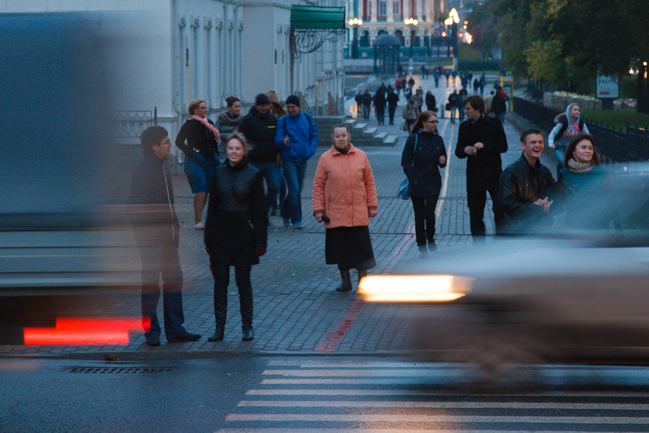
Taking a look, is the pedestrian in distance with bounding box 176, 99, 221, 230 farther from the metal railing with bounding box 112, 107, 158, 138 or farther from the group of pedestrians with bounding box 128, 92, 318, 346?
the metal railing with bounding box 112, 107, 158, 138

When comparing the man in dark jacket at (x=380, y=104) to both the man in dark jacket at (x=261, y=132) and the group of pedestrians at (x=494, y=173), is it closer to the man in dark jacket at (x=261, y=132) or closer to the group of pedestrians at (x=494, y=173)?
the man in dark jacket at (x=261, y=132)

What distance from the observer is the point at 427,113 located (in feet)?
36.3

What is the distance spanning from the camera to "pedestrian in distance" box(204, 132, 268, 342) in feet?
25.6

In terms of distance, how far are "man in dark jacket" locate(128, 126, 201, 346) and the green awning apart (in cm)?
2617

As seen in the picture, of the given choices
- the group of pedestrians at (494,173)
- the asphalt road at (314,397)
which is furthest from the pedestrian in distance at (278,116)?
the asphalt road at (314,397)

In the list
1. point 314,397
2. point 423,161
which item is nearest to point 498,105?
point 423,161

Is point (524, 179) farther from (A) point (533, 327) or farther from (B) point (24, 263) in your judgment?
(B) point (24, 263)

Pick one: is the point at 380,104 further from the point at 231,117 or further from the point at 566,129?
the point at 231,117

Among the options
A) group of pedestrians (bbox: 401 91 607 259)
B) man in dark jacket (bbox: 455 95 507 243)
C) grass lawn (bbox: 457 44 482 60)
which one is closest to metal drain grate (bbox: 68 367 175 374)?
group of pedestrians (bbox: 401 91 607 259)

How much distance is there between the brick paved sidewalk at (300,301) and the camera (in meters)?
7.83

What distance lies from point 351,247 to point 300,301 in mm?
756

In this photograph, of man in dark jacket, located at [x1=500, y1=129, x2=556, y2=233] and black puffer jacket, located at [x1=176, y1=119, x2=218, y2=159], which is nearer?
man in dark jacket, located at [x1=500, y1=129, x2=556, y2=233]

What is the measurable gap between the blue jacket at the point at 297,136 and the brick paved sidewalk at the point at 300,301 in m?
1.16

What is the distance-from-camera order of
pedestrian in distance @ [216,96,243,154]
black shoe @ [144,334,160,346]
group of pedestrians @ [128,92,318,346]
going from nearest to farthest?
group of pedestrians @ [128,92,318,346]
black shoe @ [144,334,160,346]
pedestrian in distance @ [216,96,243,154]
